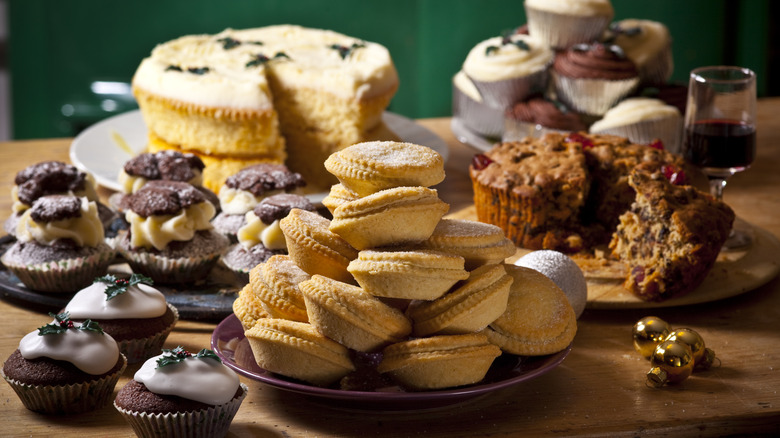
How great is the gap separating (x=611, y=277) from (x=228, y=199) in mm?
903

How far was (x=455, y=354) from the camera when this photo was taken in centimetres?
149

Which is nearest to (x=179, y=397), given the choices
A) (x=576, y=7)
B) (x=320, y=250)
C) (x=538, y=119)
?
(x=320, y=250)

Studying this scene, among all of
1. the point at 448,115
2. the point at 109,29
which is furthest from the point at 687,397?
the point at 109,29

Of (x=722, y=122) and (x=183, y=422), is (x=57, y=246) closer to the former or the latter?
(x=183, y=422)

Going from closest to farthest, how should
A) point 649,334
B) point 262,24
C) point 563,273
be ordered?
point 649,334 → point 563,273 → point 262,24

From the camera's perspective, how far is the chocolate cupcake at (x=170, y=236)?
6.69ft

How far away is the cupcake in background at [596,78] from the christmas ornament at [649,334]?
1352mm

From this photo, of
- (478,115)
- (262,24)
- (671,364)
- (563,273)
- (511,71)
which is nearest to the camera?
(671,364)

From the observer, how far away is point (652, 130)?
2904 mm

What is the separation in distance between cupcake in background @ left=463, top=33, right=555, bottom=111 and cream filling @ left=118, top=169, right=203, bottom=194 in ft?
3.87

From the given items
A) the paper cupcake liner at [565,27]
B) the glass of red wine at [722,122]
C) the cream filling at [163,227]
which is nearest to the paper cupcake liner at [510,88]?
→ the paper cupcake liner at [565,27]

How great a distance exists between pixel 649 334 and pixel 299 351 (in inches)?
27.4

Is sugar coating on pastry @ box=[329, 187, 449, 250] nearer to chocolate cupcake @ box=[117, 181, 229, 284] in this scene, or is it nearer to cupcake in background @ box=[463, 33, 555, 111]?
chocolate cupcake @ box=[117, 181, 229, 284]

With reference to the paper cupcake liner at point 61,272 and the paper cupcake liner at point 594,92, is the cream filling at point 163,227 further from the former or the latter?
the paper cupcake liner at point 594,92
